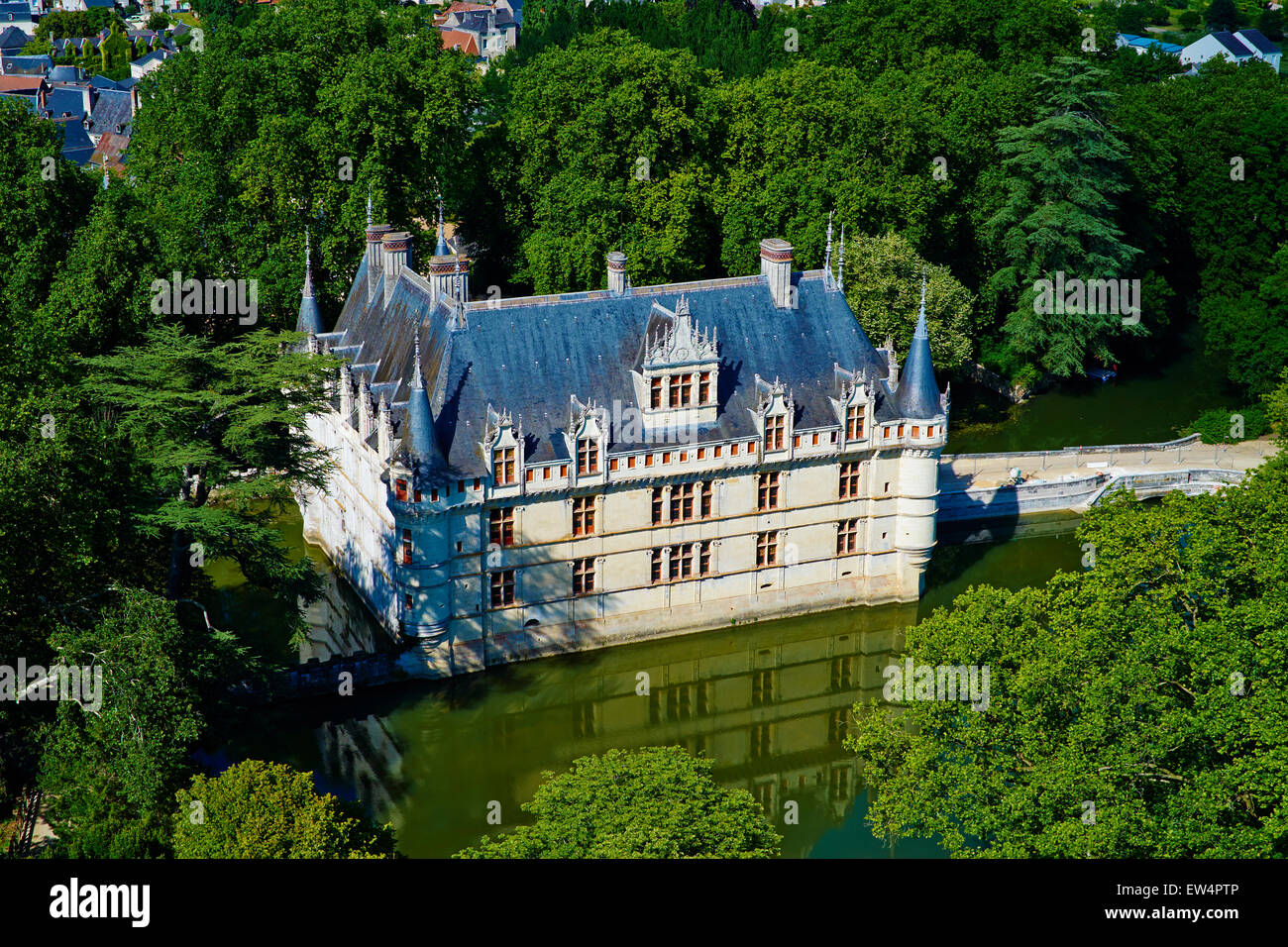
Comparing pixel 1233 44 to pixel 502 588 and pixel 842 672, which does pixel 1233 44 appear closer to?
pixel 842 672

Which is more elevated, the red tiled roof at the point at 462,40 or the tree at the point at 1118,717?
the red tiled roof at the point at 462,40

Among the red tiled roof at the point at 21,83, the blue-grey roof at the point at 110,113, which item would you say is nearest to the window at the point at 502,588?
the blue-grey roof at the point at 110,113

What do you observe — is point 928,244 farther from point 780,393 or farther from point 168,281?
point 168,281

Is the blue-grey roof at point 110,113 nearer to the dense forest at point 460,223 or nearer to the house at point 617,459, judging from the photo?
the dense forest at point 460,223

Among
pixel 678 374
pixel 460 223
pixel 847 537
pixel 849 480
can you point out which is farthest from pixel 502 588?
pixel 460 223

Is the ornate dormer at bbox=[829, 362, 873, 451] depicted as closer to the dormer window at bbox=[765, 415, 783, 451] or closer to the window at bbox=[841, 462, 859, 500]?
the window at bbox=[841, 462, 859, 500]
